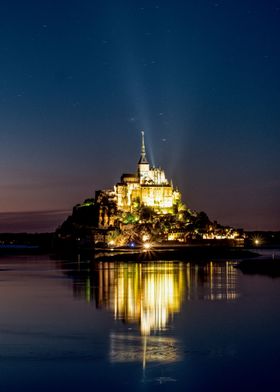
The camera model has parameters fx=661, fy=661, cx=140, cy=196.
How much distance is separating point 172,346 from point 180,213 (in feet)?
361

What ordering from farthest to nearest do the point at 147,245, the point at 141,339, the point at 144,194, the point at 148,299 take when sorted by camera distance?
the point at 144,194 < the point at 147,245 < the point at 148,299 < the point at 141,339

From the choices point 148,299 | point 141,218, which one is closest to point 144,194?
point 141,218

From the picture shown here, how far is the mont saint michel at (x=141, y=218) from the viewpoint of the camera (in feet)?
398


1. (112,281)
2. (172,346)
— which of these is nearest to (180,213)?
(112,281)

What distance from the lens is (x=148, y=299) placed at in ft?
105

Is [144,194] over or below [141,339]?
over

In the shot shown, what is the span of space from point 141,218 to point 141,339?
10348 cm

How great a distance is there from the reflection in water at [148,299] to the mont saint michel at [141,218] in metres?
69.9

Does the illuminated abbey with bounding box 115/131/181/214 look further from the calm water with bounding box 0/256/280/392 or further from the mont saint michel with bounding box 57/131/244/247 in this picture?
the calm water with bounding box 0/256/280/392

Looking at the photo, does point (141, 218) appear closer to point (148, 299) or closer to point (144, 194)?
point (144, 194)

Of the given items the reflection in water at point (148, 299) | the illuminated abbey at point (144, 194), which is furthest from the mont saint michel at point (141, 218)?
the reflection in water at point (148, 299)

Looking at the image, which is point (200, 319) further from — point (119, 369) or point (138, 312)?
point (119, 369)

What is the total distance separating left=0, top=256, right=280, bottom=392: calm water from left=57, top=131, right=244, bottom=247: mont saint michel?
83.7m

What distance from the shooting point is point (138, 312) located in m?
27.0
